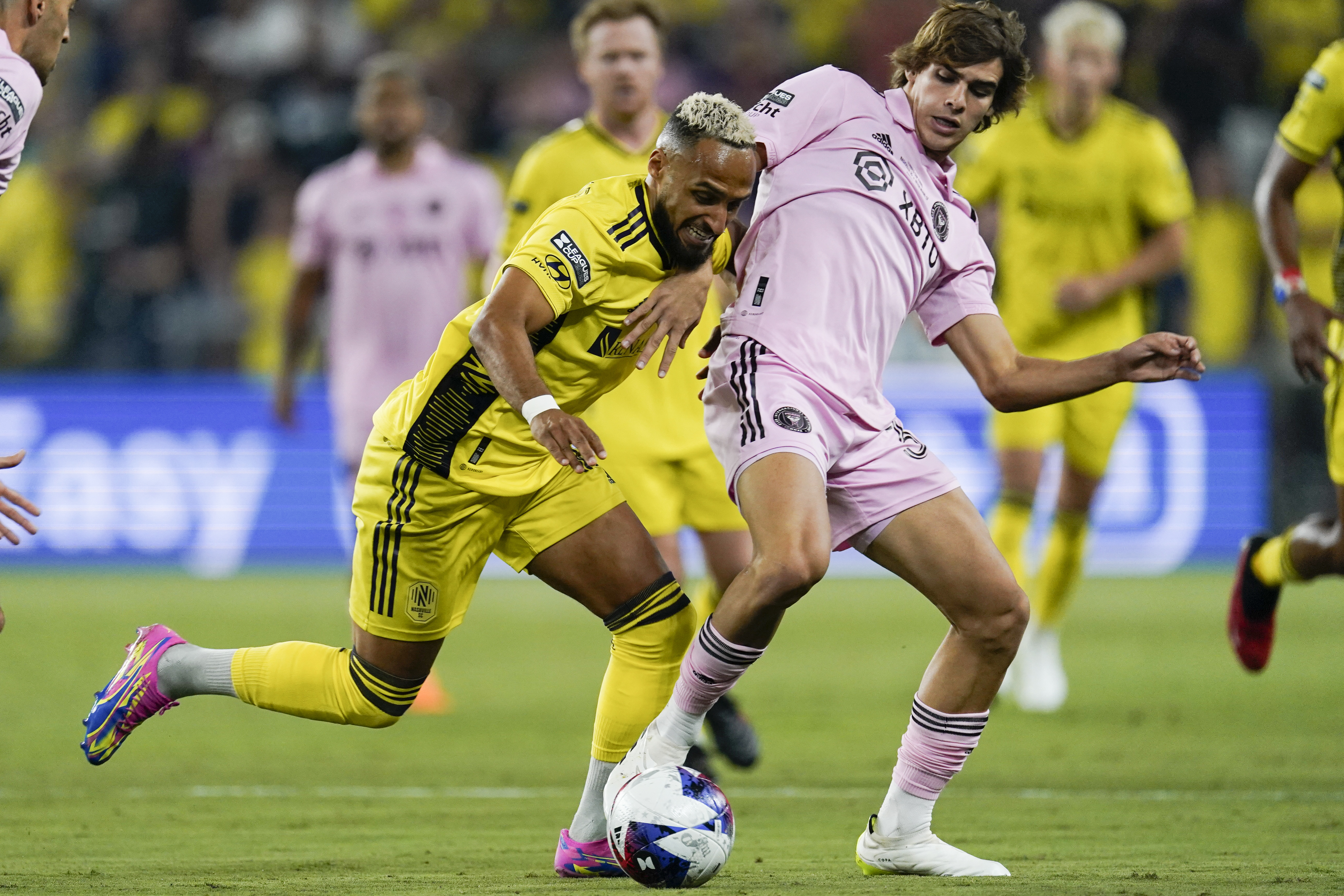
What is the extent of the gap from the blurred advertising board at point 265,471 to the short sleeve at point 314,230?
14.3ft

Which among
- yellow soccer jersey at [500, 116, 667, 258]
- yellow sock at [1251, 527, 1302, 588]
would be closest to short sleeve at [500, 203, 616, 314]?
yellow soccer jersey at [500, 116, 667, 258]

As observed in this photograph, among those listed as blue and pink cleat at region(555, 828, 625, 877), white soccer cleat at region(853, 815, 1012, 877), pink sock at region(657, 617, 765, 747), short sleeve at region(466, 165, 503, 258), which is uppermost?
short sleeve at region(466, 165, 503, 258)

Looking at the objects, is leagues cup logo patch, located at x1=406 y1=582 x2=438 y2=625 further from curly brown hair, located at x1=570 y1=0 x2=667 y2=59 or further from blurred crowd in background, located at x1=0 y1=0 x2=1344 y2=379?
blurred crowd in background, located at x1=0 y1=0 x2=1344 y2=379

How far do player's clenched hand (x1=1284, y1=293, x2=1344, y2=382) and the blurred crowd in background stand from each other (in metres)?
7.91

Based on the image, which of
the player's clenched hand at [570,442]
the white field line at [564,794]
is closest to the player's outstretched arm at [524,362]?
the player's clenched hand at [570,442]

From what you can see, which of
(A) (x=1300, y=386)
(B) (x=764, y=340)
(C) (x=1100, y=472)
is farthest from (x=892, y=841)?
(A) (x=1300, y=386)

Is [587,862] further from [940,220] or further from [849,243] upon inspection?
[940,220]

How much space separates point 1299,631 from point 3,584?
363 inches

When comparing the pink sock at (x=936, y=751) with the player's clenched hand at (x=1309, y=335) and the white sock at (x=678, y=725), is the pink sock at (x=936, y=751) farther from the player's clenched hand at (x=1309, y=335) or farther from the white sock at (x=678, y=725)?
the player's clenched hand at (x=1309, y=335)

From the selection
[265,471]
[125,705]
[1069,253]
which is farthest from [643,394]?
[265,471]

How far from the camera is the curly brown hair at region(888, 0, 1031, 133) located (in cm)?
499

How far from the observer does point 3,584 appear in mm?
13523

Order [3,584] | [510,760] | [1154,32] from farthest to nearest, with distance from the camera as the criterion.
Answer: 1. [1154,32]
2. [3,584]
3. [510,760]

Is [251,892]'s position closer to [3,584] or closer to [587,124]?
[587,124]
